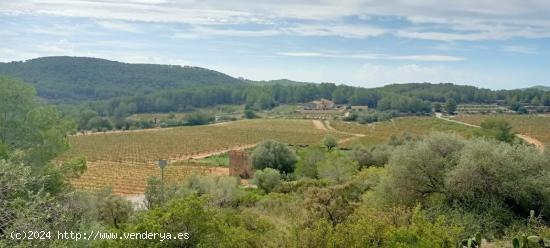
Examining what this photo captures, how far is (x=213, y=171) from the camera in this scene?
5859 centimetres

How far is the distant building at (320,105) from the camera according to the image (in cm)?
16845

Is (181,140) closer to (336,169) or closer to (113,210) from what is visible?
(336,169)

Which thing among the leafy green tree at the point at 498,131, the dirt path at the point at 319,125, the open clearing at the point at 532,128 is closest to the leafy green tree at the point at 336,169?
the leafy green tree at the point at 498,131

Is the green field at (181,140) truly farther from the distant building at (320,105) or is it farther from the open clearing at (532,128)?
the distant building at (320,105)

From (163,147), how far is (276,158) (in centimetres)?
4141

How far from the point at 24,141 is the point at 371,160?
1264 inches

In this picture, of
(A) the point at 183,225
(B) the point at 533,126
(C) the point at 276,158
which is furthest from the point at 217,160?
(B) the point at 533,126

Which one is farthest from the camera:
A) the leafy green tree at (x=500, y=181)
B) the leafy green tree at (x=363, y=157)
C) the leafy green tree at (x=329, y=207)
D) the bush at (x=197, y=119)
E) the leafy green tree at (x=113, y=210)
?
the bush at (x=197, y=119)

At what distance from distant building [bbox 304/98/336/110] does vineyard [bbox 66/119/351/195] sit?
127ft

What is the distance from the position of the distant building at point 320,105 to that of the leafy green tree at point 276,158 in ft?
389

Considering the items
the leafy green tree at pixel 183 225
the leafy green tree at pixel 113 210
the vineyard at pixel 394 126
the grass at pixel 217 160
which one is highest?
the leafy green tree at pixel 183 225

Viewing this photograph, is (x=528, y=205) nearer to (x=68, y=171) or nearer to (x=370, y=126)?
(x=68, y=171)

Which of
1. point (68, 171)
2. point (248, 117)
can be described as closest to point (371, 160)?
point (68, 171)

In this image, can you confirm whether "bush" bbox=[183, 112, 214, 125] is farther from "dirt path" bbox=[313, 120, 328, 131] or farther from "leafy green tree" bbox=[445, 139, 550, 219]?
"leafy green tree" bbox=[445, 139, 550, 219]
